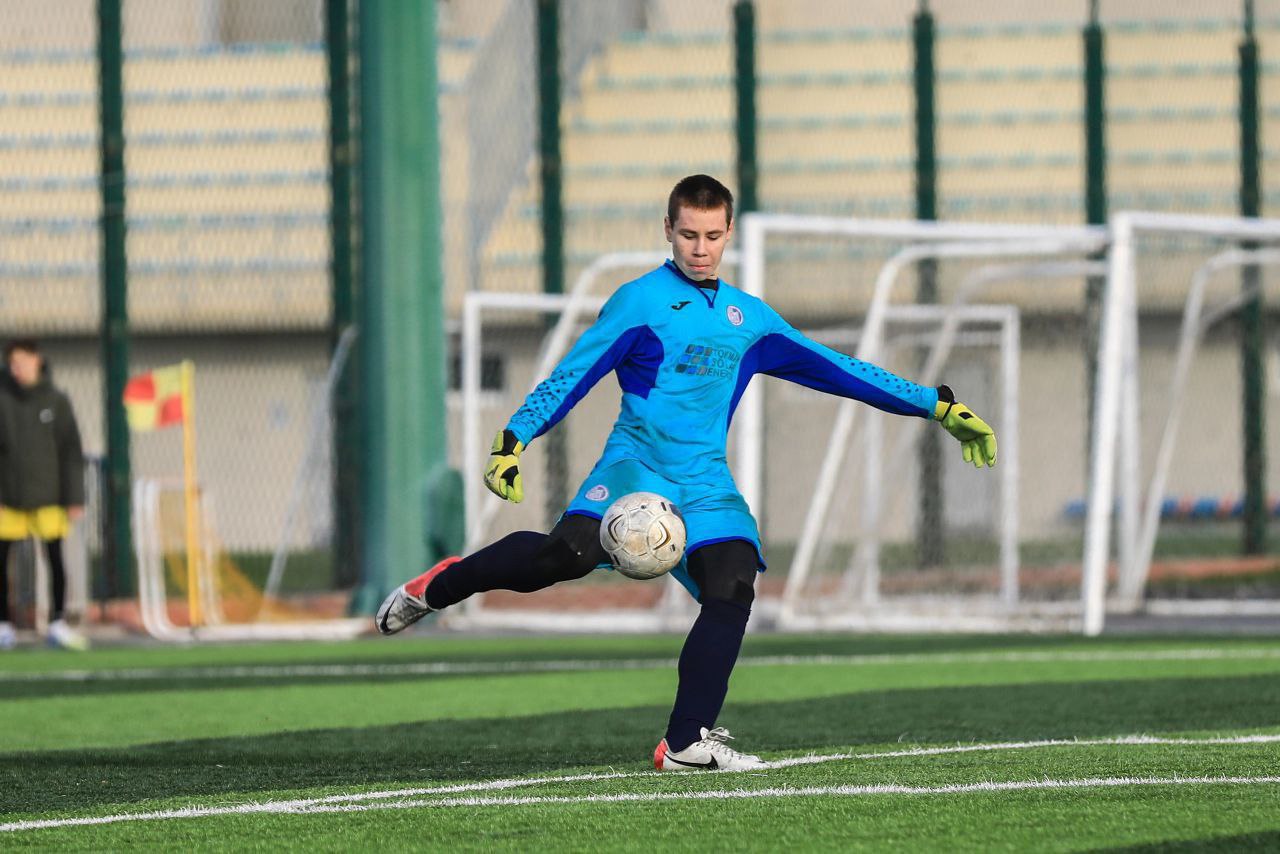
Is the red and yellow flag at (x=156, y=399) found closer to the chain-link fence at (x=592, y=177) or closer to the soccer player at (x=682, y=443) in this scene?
the chain-link fence at (x=592, y=177)

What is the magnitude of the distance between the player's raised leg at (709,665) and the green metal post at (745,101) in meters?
11.1

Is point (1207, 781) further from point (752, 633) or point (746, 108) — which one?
point (746, 108)

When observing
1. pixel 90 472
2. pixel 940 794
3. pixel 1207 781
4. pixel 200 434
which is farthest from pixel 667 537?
pixel 200 434

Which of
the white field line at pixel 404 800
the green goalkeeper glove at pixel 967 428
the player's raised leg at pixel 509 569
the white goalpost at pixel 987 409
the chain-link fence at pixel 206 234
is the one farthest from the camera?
the chain-link fence at pixel 206 234

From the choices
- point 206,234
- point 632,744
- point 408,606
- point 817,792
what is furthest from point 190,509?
point 817,792

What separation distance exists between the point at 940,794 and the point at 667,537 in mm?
1013

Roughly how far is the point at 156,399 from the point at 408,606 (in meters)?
8.07

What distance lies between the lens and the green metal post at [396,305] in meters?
14.1

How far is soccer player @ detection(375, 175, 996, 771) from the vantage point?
5.63 metres

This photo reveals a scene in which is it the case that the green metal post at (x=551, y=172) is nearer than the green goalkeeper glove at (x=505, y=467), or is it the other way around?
the green goalkeeper glove at (x=505, y=467)

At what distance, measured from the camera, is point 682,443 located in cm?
578

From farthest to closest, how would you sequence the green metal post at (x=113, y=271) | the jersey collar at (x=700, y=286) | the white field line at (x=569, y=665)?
the green metal post at (x=113, y=271) < the white field line at (x=569, y=665) < the jersey collar at (x=700, y=286)

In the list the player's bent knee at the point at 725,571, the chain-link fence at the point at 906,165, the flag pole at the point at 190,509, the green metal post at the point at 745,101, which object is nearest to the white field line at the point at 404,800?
the player's bent knee at the point at 725,571

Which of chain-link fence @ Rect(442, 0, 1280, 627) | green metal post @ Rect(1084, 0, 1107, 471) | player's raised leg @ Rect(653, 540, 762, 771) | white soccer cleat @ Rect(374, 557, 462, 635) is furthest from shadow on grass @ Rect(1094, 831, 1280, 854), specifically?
green metal post @ Rect(1084, 0, 1107, 471)
